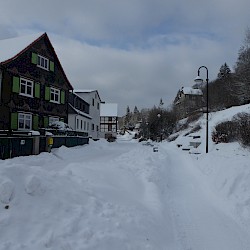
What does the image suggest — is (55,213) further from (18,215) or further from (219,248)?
(219,248)

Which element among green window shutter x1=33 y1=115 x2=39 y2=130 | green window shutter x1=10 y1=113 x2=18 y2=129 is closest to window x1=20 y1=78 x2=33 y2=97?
green window shutter x1=33 y1=115 x2=39 y2=130

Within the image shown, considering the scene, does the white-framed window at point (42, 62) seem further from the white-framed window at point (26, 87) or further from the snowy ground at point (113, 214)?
the snowy ground at point (113, 214)

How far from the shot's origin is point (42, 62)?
92.3 feet

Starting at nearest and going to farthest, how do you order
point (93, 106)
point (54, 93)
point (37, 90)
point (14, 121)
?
point (14, 121) < point (37, 90) < point (54, 93) < point (93, 106)

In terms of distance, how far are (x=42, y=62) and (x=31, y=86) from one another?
10.4 ft

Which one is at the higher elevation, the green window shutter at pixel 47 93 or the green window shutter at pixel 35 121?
the green window shutter at pixel 47 93

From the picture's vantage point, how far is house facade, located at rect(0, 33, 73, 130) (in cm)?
2347

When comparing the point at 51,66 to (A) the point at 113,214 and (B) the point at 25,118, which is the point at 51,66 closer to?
(B) the point at 25,118

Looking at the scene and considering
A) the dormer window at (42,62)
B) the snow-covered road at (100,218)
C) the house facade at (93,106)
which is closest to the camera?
the snow-covered road at (100,218)

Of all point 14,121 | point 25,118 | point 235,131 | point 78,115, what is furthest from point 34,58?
point 235,131

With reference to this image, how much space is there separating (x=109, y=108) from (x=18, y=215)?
68096 mm

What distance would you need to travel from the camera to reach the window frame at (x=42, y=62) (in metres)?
27.5

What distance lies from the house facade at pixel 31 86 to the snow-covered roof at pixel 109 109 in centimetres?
3925

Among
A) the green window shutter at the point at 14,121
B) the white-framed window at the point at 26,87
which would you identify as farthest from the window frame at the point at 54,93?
the green window shutter at the point at 14,121
